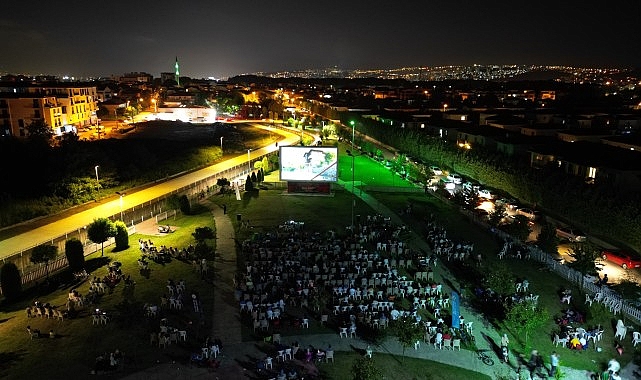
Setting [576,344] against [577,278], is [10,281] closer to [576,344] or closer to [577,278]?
[576,344]

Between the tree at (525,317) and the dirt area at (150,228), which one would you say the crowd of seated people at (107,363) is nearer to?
the tree at (525,317)

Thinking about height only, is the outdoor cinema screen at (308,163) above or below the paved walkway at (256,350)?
above

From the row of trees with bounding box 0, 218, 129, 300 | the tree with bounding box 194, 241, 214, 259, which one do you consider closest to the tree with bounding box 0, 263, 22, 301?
the row of trees with bounding box 0, 218, 129, 300

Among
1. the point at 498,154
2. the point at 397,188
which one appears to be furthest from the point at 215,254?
the point at 498,154

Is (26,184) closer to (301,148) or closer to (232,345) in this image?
(301,148)

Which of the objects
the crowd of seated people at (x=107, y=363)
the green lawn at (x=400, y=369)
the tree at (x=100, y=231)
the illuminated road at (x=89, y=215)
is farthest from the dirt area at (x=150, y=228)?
the green lawn at (x=400, y=369)

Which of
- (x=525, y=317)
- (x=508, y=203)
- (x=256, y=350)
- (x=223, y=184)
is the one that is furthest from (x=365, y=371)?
(x=223, y=184)
